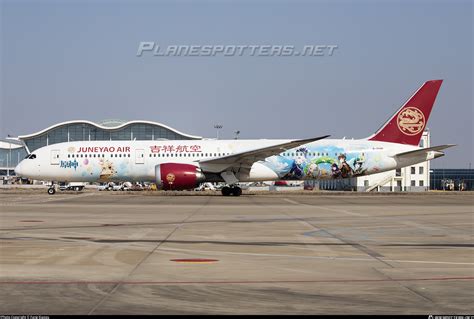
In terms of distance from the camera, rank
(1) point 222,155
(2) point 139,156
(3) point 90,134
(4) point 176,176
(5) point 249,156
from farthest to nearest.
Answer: (3) point 90,134
(2) point 139,156
(1) point 222,155
(5) point 249,156
(4) point 176,176

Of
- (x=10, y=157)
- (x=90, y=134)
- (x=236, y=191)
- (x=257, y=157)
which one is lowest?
(x=236, y=191)

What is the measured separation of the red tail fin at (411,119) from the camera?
46.1m

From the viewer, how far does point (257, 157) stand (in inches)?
1735

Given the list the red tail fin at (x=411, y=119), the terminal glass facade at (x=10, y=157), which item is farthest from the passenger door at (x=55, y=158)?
the terminal glass facade at (x=10, y=157)

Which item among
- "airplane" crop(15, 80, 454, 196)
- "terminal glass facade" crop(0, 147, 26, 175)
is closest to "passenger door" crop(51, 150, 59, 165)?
"airplane" crop(15, 80, 454, 196)

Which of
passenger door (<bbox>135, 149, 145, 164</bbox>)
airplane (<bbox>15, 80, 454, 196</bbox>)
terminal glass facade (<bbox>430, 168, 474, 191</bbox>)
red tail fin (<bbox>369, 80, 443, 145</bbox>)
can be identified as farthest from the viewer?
terminal glass facade (<bbox>430, 168, 474, 191</bbox>)

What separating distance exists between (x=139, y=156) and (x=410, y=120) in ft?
58.3

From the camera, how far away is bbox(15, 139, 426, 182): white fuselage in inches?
1780

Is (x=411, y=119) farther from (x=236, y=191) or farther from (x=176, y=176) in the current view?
(x=176, y=176)

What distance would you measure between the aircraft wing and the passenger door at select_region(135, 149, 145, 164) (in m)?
3.92

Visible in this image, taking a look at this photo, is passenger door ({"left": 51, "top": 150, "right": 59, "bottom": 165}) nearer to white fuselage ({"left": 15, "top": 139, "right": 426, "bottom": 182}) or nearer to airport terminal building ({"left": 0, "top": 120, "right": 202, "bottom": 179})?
white fuselage ({"left": 15, "top": 139, "right": 426, "bottom": 182})

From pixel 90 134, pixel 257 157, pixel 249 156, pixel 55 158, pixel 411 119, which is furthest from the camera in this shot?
pixel 90 134

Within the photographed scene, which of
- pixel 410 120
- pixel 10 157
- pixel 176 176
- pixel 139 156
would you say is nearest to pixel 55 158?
pixel 139 156

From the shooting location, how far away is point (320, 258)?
12859 mm
